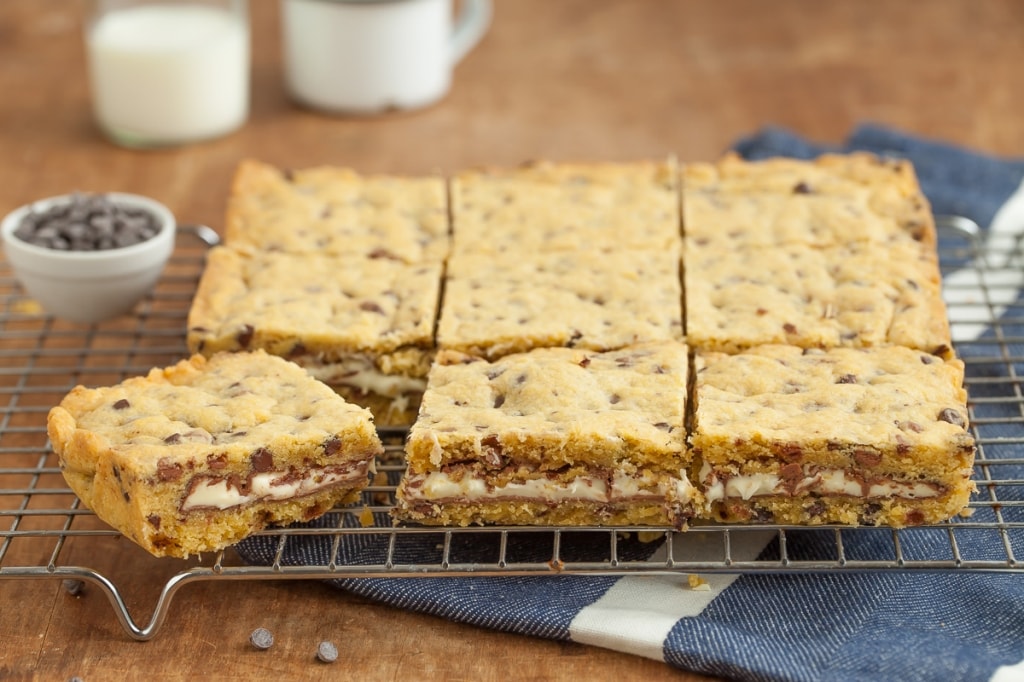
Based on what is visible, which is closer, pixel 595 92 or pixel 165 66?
pixel 165 66

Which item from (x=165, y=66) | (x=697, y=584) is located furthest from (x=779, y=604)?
(x=165, y=66)

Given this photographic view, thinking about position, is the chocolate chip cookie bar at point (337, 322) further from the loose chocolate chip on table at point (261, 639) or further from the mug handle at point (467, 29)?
the mug handle at point (467, 29)

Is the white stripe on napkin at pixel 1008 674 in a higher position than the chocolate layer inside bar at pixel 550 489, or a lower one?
higher

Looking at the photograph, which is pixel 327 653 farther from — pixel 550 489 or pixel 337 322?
pixel 337 322

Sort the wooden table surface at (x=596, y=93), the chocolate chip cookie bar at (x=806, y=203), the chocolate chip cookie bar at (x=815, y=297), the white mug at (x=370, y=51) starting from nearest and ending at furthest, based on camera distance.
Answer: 1. the chocolate chip cookie bar at (x=815, y=297)
2. the chocolate chip cookie bar at (x=806, y=203)
3. the white mug at (x=370, y=51)
4. the wooden table surface at (x=596, y=93)

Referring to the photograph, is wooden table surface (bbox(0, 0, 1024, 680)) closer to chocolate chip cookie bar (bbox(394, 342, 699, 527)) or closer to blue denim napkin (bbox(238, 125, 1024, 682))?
chocolate chip cookie bar (bbox(394, 342, 699, 527))

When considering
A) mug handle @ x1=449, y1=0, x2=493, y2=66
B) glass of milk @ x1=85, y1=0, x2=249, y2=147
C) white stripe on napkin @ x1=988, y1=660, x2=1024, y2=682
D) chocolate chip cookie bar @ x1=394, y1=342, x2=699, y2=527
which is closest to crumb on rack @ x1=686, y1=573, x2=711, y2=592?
chocolate chip cookie bar @ x1=394, y1=342, x2=699, y2=527

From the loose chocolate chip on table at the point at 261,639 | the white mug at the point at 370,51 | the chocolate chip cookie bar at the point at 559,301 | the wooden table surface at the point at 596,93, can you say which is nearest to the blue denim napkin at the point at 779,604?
the loose chocolate chip on table at the point at 261,639
